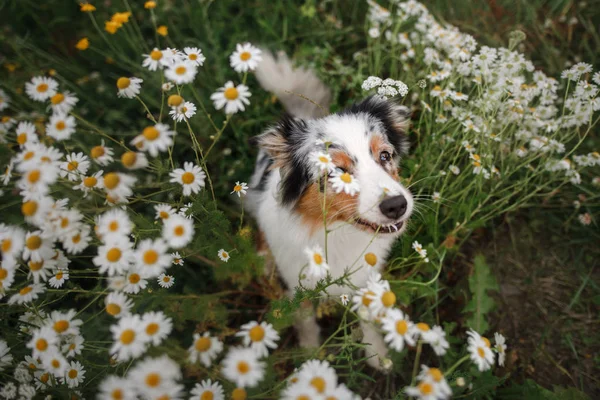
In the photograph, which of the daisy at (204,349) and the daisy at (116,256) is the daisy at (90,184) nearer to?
the daisy at (116,256)

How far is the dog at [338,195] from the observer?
1.73 meters

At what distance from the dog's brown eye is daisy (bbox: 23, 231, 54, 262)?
158 centimetres

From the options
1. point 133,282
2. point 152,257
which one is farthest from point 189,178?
point 133,282

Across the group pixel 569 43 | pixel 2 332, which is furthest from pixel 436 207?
pixel 569 43

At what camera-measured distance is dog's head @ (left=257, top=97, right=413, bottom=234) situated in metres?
1.68

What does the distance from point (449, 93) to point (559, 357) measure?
1.93m

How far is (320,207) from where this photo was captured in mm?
1922

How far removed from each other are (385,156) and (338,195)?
1.32ft

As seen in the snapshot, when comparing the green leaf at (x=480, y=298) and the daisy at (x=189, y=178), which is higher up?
the daisy at (x=189, y=178)

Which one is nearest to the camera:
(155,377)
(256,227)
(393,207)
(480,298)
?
(155,377)

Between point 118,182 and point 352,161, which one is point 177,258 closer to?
point 118,182

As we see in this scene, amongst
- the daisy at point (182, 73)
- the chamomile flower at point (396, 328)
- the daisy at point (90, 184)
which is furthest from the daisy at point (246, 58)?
the chamomile flower at point (396, 328)

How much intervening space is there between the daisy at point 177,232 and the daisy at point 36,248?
1.39ft

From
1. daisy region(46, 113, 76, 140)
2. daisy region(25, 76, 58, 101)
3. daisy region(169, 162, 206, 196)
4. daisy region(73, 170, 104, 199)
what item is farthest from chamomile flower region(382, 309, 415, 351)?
daisy region(25, 76, 58, 101)
